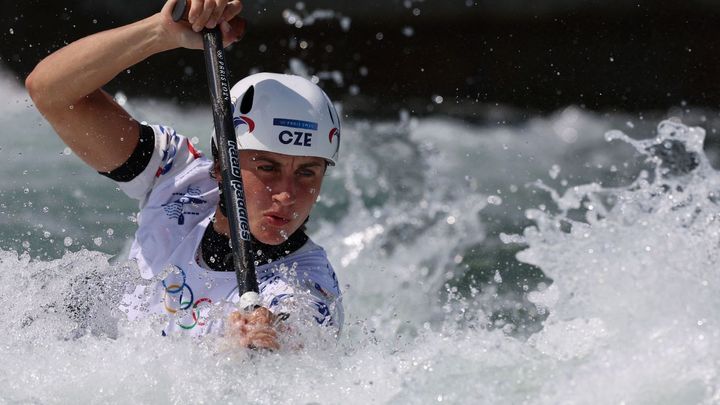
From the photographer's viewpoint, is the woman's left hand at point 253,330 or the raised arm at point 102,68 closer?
the woman's left hand at point 253,330

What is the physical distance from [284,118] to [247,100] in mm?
173

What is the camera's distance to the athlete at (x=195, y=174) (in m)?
3.15

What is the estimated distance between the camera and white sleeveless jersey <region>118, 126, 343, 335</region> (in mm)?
3125

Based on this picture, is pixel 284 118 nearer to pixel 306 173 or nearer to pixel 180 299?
pixel 306 173

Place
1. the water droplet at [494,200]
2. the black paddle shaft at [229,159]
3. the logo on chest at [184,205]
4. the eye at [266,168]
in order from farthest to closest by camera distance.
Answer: the water droplet at [494,200]
the logo on chest at [184,205]
the eye at [266,168]
the black paddle shaft at [229,159]

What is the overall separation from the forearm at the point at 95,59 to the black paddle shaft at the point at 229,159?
11 centimetres

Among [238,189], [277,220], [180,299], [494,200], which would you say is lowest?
[494,200]

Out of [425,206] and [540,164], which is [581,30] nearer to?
[540,164]

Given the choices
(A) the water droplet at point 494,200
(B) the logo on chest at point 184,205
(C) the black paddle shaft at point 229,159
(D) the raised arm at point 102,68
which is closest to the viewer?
(C) the black paddle shaft at point 229,159

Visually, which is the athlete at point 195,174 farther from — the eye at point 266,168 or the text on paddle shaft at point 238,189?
the text on paddle shaft at point 238,189

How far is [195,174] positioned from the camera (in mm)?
3596

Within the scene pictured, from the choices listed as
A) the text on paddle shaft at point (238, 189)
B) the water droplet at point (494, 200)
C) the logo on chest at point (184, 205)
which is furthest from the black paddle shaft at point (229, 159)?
the water droplet at point (494, 200)

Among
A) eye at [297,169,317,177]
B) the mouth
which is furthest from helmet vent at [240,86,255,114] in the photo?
the mouth

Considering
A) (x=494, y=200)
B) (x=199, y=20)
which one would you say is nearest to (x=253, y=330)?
(x=199, y=20)
